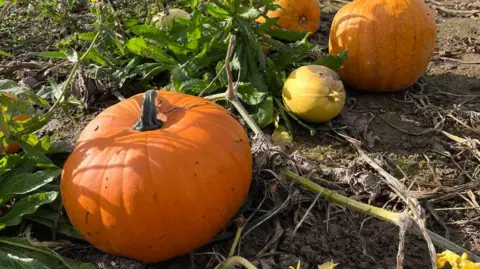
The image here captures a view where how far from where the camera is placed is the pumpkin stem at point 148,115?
2.45 m

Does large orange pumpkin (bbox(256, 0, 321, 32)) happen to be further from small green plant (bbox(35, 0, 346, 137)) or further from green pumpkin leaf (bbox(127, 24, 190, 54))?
green pumpkin leaf (bbox(127, 24, 190, 54))

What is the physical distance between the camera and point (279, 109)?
3.62 meters

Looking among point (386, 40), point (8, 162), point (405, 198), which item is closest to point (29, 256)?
point (8, 162)

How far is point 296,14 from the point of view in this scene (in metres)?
4.50

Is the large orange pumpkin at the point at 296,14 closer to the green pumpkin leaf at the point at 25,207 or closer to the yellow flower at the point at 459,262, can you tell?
the green pumpkin leaf at the point at 25,207

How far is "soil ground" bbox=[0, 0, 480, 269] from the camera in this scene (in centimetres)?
254

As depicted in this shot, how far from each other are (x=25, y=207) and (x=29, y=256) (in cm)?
23

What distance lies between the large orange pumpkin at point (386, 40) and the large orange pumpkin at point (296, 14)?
648 millimetres

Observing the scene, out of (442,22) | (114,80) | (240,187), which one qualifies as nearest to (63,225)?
(240,187)

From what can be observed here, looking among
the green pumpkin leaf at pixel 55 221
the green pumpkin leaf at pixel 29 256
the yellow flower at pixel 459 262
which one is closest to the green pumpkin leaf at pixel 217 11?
the green pumpkin leaf at pixel 55 221

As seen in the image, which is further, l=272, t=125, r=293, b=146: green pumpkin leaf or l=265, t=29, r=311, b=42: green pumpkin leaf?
l=265, t=29, r=311, b=42: green pumpkin leaf

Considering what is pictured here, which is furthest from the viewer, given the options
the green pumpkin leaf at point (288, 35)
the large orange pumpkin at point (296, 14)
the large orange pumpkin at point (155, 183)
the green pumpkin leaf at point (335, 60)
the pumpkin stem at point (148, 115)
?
the large orange pumpkin at point (296, 14)

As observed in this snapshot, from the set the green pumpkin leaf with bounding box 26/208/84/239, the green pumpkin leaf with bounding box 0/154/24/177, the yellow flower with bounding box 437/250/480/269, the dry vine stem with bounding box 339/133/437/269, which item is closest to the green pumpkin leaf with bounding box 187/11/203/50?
the dry vine stem with bounding box 339/133/437/269

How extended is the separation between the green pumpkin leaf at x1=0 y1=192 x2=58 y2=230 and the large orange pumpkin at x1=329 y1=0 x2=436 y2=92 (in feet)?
7.47
